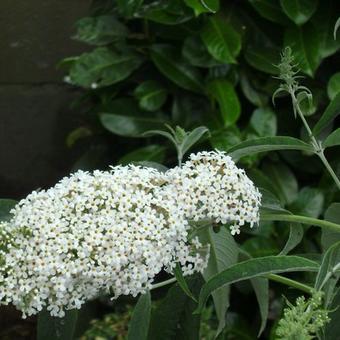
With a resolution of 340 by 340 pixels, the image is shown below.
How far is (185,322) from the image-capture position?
1337 millimetres

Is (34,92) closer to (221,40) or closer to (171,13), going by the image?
(171,13)

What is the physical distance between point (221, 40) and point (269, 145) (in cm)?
112

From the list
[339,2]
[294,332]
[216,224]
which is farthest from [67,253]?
[339,2]

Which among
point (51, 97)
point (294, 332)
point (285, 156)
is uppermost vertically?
point (51, 97)

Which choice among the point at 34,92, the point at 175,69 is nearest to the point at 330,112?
the point at 175,69

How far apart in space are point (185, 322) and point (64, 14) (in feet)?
6.24

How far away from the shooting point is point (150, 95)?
8.01ft

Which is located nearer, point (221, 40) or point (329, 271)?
point (329, 271)

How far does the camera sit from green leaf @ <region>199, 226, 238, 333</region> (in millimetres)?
1191

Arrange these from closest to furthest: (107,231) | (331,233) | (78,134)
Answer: (107,231), (331,233), (78,134)

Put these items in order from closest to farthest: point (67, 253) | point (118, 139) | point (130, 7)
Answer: point (67, 253), point (130, 7), point (118, 139)

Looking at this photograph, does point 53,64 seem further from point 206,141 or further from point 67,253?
point 67,253

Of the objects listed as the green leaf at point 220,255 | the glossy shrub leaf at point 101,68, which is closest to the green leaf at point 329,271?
the green leaf at point 220,255

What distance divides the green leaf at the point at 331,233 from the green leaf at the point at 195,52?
109cm
